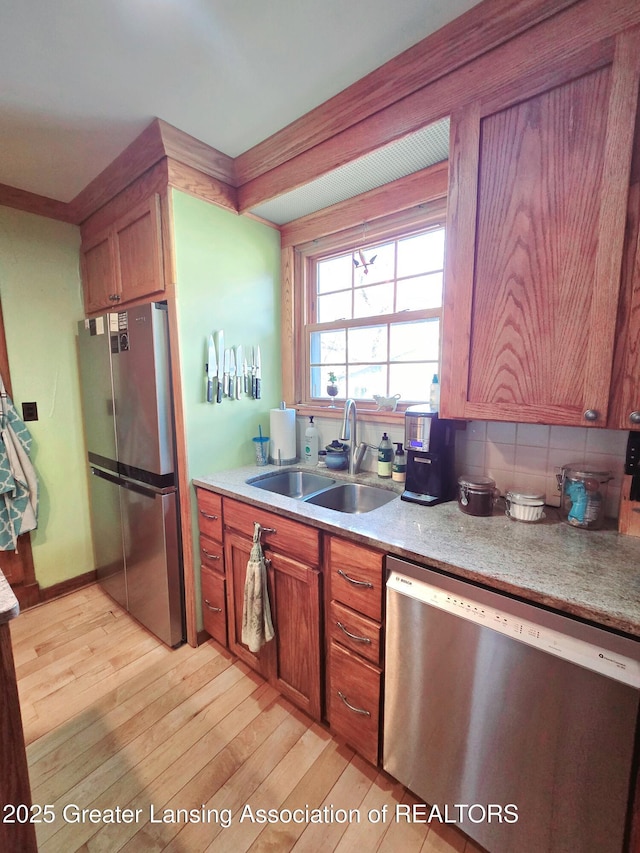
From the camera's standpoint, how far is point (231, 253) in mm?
1908

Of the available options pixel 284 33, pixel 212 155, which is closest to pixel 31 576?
pixel 212 155

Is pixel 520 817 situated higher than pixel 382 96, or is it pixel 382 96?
pixel 382 96

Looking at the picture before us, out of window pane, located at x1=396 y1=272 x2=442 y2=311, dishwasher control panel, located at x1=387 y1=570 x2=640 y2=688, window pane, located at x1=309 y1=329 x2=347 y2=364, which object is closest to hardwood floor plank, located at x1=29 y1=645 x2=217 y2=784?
dishwasher control panel, located at x1=387 y1=570 x2=640 y2=688

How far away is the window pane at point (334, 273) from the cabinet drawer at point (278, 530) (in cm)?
137

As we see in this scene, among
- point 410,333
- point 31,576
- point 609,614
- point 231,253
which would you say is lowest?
point 31,576

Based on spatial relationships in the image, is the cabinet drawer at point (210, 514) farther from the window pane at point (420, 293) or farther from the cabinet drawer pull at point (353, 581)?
the window pane at point (420, 293)

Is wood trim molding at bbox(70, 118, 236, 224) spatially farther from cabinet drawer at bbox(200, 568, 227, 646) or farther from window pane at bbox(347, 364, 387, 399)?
cabinet drawer at bbox(200, 568, 227, 646)

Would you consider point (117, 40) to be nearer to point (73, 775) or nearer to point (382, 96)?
point (382, 96)

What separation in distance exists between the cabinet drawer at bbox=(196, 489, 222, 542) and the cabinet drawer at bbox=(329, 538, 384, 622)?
26.5 inches

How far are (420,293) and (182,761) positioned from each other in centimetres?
221

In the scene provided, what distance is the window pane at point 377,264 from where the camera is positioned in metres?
1.89

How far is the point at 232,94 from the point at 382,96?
569 millimetres

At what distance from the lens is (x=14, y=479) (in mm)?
2029

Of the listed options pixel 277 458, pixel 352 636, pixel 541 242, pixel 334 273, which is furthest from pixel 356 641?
pixel 334 273
